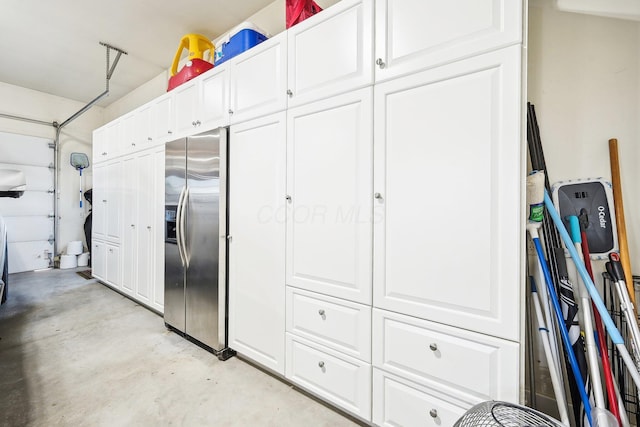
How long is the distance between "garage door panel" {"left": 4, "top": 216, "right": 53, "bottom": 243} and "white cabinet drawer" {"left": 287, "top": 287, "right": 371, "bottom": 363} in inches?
228

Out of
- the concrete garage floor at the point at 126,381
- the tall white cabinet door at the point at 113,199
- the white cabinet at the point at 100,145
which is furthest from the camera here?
the white cabinet at the point at 100,145

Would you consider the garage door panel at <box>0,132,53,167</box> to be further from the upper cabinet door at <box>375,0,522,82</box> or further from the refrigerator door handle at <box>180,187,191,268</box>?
the upper cabinet door at <box>375,0,522,82</box>

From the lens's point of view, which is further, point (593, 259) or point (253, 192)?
point (253, 192)

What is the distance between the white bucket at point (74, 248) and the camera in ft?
16.5

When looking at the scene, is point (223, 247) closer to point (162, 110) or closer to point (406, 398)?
point (406, 398)

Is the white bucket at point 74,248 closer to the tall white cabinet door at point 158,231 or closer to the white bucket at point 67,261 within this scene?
the white bucket at point 67,261

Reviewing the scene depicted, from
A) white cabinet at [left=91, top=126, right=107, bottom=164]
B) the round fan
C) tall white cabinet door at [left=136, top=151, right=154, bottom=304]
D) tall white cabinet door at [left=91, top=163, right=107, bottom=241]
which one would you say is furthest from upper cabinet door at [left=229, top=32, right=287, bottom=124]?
tall white cabinet door at [left=91, top=163, right=107, bottom=241]

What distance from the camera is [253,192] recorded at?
198 centimetres

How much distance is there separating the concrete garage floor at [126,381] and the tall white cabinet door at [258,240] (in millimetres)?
234

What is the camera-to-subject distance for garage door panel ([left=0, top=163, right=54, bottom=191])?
472 cm

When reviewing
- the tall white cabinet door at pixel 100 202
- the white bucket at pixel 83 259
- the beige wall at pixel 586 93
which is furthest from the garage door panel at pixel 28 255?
the beige wall at pixel 586 93

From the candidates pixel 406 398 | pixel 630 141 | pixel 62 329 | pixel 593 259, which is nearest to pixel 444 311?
pixel 406 398

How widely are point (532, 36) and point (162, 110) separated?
3.12m

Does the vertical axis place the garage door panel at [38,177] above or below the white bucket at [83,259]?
above
